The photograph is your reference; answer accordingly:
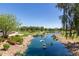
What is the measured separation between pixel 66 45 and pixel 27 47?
51cm

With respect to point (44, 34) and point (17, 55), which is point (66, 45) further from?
point (17, 55)

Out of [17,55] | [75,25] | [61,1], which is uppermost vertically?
[61,1]

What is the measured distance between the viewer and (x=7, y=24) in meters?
5.14

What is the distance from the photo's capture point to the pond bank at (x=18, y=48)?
5078mm

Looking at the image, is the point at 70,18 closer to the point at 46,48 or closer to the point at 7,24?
the point at 46,48

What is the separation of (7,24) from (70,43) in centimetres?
87

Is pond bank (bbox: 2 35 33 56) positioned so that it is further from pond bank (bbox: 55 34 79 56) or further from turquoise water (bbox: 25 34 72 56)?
pond bank (bbox: 55 34 79 56)

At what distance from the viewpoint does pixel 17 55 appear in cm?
509

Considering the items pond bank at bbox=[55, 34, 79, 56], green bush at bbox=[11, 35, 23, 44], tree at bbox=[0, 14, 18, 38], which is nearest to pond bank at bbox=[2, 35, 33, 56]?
green bush at bbox=[11, 35, 23, 44]

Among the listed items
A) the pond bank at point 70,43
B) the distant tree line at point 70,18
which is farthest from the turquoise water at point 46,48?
the distant tree line at point 70,18

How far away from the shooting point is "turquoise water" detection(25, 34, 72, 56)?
5.08m

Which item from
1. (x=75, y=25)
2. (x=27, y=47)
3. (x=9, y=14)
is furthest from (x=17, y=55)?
(x=75, y=25)

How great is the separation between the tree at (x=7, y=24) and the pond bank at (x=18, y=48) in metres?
0.19

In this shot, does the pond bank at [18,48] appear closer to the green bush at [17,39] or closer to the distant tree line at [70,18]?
the green bush at [17,39]
